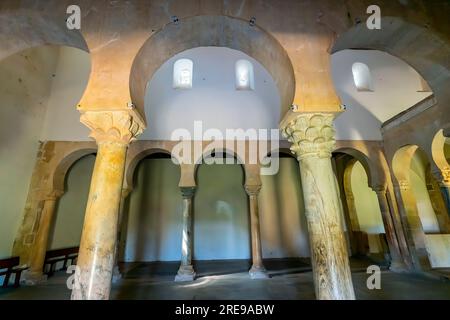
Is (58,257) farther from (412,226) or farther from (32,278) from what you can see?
(412,226)

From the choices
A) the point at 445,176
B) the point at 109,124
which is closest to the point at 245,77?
the point at 109,124

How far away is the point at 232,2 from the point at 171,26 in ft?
3.32

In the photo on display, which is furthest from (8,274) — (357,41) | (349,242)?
(349,242)

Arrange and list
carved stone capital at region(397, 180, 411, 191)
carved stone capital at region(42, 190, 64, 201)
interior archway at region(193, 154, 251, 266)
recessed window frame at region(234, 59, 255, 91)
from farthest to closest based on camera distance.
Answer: interior archway at region(193, 154, 251, 266) → carved stone capital at region(397, 180, 411, 191) → recessed window frame at region(234, 59, 255, 91) → carved stone capital at region(42, 190, 64, 201)

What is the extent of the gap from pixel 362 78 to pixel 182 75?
6320 mm

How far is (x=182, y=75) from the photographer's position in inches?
308

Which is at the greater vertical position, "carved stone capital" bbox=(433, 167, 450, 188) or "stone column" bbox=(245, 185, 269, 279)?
"carved stone capital" bbox=(433, 167, 450, 188)

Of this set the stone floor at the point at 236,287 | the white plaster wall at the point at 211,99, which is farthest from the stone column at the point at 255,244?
the white plaster wall at the point at 211,99

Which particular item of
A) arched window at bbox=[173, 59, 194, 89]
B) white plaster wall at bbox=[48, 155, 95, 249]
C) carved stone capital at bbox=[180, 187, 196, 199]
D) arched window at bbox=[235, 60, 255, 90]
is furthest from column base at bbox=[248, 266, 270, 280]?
white plaster wall at bbox=[48, 155, 95, 249]

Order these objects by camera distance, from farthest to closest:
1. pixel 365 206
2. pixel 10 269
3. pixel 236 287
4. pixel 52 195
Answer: pixel 365 206
pixel 52 195
pixel 10 269
pixel 236 287

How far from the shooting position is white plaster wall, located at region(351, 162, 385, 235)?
1191 cm

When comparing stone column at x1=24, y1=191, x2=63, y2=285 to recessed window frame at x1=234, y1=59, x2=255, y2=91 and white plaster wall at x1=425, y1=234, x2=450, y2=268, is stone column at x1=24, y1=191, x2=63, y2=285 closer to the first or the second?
recessed window frame at x1=234, y1=59, x2=255, y2=91

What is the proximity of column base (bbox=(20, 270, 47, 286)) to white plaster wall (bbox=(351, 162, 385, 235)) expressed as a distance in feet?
44.5
